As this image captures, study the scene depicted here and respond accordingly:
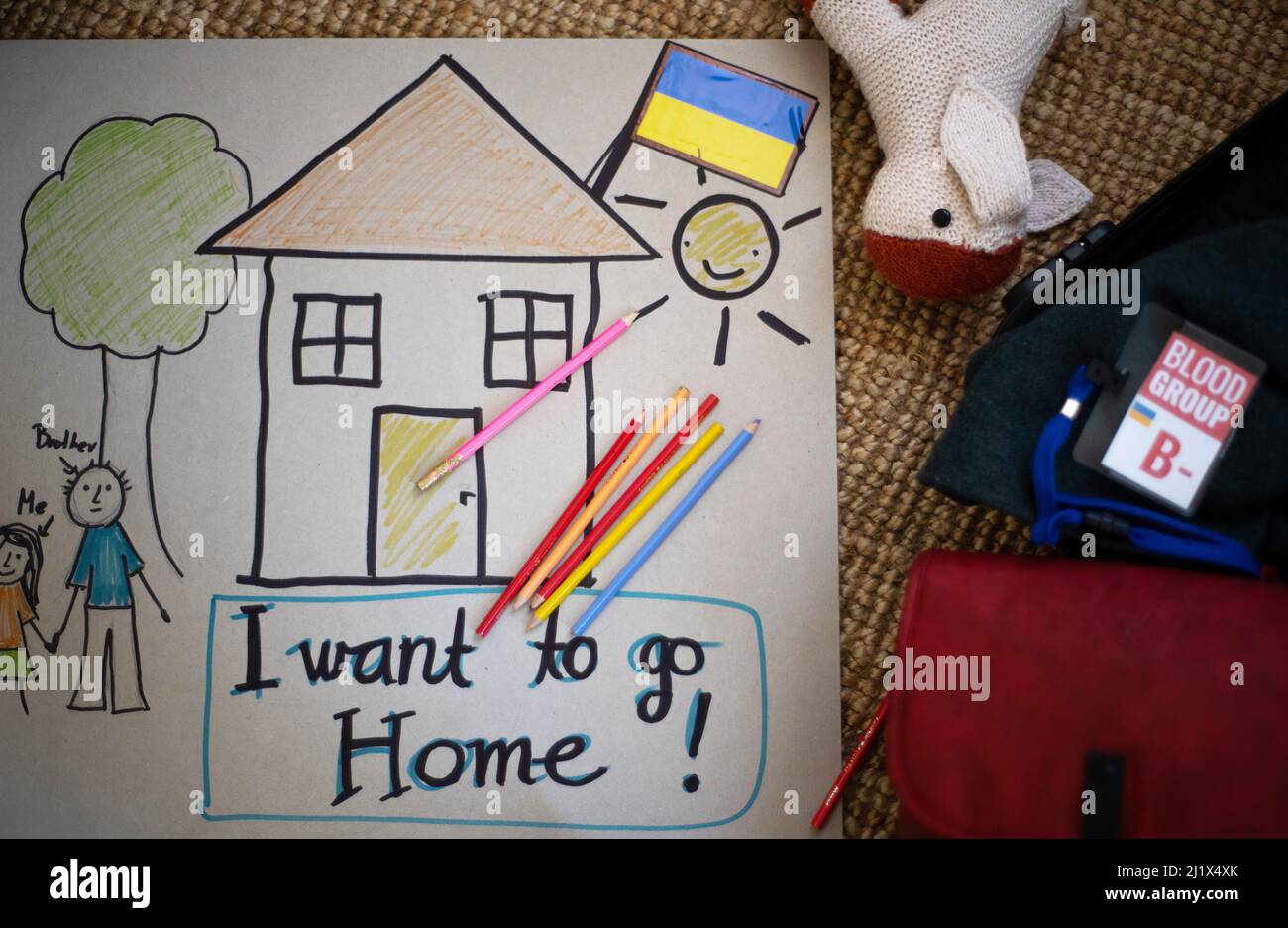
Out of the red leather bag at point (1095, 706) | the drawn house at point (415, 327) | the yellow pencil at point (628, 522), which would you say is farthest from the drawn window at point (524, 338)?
the red leather bag at point (1095, 706)

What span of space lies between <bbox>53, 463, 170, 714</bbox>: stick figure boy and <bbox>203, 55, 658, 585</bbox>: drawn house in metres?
0.10

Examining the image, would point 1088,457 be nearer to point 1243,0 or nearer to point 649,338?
point 649,338

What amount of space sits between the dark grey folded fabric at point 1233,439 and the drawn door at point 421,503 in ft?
1.11

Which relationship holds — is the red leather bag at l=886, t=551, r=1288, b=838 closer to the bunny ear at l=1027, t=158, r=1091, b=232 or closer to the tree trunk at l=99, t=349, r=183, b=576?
the bunny ear at l=1027, t=158, r=1091, b=232

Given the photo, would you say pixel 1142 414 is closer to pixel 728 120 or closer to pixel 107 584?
pixel 728 120

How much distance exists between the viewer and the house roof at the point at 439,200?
0.75 metres

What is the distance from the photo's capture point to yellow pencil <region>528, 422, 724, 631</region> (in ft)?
2.38

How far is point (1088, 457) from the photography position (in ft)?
2.00

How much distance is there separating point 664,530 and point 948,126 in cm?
36

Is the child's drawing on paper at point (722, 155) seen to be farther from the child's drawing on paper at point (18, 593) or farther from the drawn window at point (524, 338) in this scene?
the child's drawing on paper at point (18, 593)

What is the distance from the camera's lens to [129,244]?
758 millimetres

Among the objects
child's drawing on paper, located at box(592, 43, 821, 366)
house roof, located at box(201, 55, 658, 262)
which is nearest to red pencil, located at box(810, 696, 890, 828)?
child's drawing on paper, located at box(592, 43, 821, 366)

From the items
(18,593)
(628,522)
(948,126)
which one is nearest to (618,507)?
(628,522)
